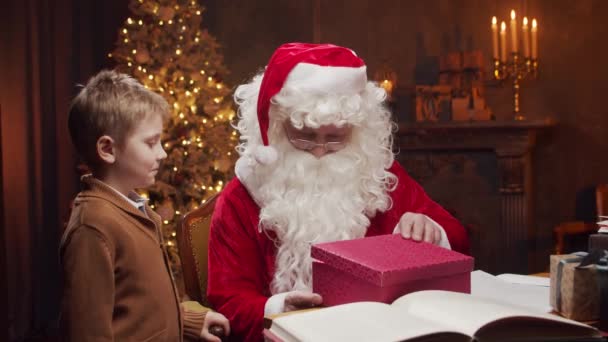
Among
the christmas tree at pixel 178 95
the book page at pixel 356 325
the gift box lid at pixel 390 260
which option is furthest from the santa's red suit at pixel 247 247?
the christmas tree at pixel 178 95

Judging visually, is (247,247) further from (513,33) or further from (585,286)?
(513,33)

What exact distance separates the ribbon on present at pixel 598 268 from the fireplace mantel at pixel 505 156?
3819 mm

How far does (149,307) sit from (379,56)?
175 inches

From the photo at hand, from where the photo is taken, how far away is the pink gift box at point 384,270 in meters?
1.28

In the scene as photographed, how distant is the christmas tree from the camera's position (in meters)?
4.66

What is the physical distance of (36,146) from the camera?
187 inches

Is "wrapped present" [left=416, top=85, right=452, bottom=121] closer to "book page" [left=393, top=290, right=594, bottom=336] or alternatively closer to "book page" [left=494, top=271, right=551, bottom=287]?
"book page" [left=494, top=271, right=551, bottom=287]

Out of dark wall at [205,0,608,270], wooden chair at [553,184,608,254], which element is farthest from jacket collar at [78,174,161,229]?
dark wall at [205,0,608,270]

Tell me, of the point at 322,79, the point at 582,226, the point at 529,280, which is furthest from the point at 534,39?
the point at 529,280

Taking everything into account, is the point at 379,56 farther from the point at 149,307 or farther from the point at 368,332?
the point at 368,332

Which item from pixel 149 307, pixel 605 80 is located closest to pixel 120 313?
pixel 149 307

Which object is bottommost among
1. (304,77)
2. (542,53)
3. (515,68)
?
(304,77)

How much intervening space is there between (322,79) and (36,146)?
126 inches

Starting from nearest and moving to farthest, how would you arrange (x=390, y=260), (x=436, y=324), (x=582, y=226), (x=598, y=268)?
(x=436, y=324) → (x=598, y=268) → (x=390, y=260) → (x=582, y=226)
